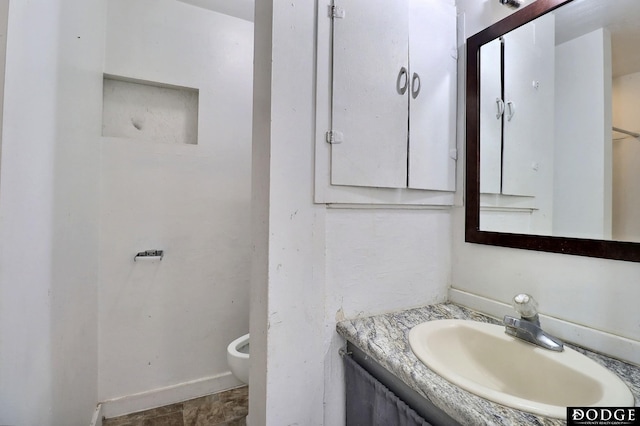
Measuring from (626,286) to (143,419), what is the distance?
7.60ft

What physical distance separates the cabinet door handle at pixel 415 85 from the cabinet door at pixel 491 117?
27cm

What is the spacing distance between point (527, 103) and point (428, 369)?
39.4 inches

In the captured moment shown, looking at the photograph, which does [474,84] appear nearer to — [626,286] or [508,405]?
[626,286]

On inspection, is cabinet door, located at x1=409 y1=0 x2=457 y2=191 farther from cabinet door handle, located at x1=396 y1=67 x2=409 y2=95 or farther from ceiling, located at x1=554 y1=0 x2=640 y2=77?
ceiling, located at x1=554 y1=0 x2=640 y2=77

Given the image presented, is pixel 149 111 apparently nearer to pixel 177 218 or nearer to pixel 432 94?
pixel 177 218

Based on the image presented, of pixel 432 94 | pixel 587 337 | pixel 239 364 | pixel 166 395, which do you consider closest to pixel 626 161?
pixel 587 337

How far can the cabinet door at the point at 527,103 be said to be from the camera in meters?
0.94

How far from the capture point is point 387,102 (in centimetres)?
100

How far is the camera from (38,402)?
0.82m

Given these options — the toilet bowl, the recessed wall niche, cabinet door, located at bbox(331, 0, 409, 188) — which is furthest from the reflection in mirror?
the recessed wall niche

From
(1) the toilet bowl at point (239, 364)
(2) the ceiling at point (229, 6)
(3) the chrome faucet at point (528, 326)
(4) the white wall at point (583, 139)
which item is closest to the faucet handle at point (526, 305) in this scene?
(3) the chrome faucet at point (528, 326)

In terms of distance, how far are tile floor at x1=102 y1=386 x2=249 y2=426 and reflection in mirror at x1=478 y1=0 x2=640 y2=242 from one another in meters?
1.78

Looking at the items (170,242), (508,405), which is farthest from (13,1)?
(508,405)

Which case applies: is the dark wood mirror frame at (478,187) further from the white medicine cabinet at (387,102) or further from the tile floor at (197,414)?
the tile floor at (197,414)
